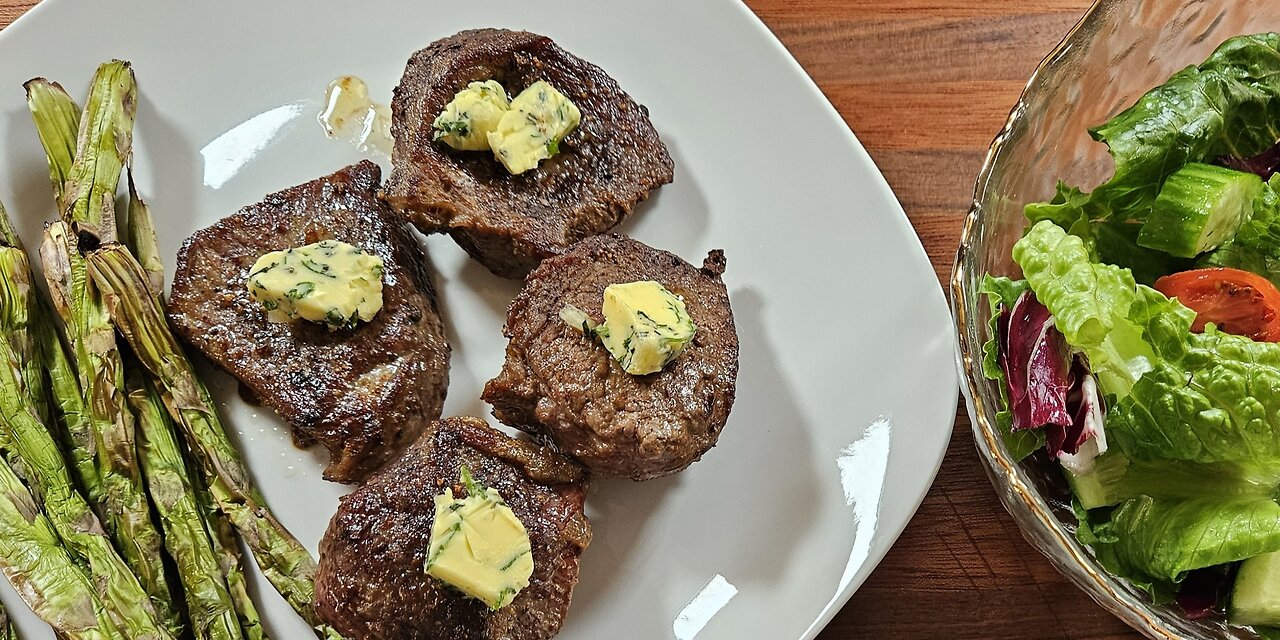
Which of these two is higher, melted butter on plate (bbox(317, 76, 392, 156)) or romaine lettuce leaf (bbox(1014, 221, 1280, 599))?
melted butter on plate (bbox(317, 76, 392, 156))

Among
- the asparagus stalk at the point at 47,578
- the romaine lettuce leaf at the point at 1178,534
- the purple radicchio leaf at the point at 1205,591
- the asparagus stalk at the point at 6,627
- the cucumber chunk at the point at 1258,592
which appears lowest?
the purple radicchio leaf at the point at 1205,591

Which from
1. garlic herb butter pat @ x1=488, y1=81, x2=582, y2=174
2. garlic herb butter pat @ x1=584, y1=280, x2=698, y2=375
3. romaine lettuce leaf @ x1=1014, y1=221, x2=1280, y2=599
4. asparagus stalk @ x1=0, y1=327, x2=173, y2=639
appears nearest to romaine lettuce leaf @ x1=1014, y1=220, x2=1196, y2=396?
romaine lettuce leaf @ x1=1014, y1=221, x2=1280, y2=599

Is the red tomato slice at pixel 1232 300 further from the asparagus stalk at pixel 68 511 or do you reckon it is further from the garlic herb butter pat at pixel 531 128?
the asparagus stalk at pixel 68 511

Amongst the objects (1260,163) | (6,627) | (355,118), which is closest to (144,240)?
(355,118)

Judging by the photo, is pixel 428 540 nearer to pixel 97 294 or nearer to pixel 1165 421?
pixel 97 294

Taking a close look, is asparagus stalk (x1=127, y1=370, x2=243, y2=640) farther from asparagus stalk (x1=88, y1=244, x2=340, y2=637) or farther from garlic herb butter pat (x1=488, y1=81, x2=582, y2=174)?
garlic herb butter pat (x1=488, y1=81, x2=582, y2=174)

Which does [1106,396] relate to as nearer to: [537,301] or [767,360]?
[767,360]

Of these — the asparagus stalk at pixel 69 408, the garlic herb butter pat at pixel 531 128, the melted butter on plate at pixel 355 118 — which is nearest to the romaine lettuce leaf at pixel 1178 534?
the garlic herb butter pat at pixel 531 128
